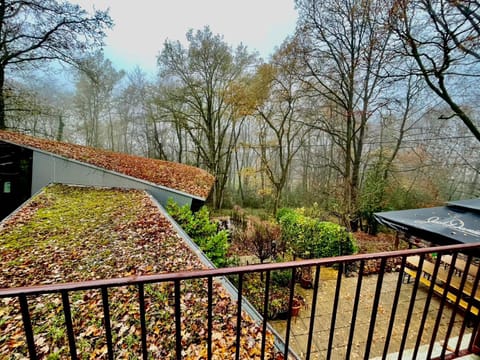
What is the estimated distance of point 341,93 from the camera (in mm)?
9203

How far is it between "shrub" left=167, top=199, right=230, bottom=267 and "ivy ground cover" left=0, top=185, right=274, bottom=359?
0.68 meters

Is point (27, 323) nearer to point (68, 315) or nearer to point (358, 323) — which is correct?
point (68, 315)

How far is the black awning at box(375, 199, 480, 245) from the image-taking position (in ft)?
8.89

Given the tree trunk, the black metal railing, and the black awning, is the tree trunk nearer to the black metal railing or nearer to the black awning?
the black metal railing

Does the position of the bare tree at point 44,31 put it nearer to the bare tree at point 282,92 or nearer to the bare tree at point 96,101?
the bare tree at point 96,101

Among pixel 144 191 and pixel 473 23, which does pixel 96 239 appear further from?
pixel 473 23

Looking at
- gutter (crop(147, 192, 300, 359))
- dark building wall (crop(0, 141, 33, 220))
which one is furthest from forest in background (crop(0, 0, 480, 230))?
gutter (crop(147, 192, 300, 359))

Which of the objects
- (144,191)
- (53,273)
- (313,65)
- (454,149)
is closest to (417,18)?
(313,65)

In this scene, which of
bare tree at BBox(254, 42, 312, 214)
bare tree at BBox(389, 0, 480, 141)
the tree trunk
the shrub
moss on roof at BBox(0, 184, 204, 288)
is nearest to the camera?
moss on roof at BBox(0, 184, 204, 288)

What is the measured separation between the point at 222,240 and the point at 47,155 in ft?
18.0

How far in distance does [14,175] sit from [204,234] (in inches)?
216

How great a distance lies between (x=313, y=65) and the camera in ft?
29.2

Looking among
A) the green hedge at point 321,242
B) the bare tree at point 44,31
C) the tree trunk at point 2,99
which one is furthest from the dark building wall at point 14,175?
the green hedge at point 321,242

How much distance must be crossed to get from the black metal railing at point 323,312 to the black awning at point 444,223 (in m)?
0.40
